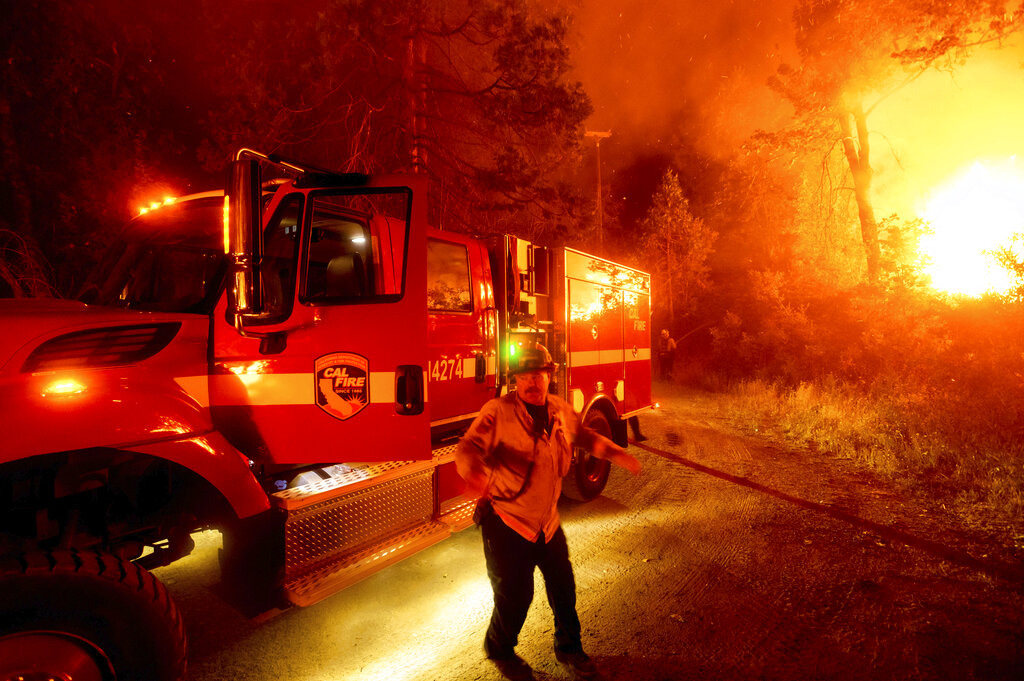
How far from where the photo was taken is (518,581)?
2943 millimetres

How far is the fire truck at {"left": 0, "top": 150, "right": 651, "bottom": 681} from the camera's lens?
227 centimetres

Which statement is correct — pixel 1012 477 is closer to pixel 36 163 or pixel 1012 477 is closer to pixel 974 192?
pixel 974 192

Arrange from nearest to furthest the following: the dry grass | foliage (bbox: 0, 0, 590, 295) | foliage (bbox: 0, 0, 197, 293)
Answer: the dry grass < foliage (bbox: 0, 0, 197, 293) < foliage (bbox: 0, 0, 590, 295)

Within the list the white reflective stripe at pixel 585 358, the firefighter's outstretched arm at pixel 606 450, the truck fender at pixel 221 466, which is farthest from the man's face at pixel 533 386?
the white reflective stripe at pixel 585 358

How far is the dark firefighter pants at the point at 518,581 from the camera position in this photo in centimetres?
294

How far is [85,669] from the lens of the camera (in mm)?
2205

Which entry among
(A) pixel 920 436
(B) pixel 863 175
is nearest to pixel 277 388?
(A) pixel 920 436

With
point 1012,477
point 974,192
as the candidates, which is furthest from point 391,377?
point 974,192

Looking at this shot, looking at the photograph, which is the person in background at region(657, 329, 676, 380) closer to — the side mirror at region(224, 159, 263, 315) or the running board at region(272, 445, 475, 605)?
the running board at region(272, 445, 475, 605)

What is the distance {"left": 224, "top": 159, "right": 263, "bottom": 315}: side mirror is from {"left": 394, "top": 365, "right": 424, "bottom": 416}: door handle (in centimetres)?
77

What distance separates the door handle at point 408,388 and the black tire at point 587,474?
2.94m

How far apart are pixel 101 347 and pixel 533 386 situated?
204 centimetres

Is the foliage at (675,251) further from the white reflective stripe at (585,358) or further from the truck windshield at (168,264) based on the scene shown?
the truck windshield at (168,264)

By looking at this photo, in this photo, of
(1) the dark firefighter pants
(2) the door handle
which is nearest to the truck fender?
(2) the door handle
